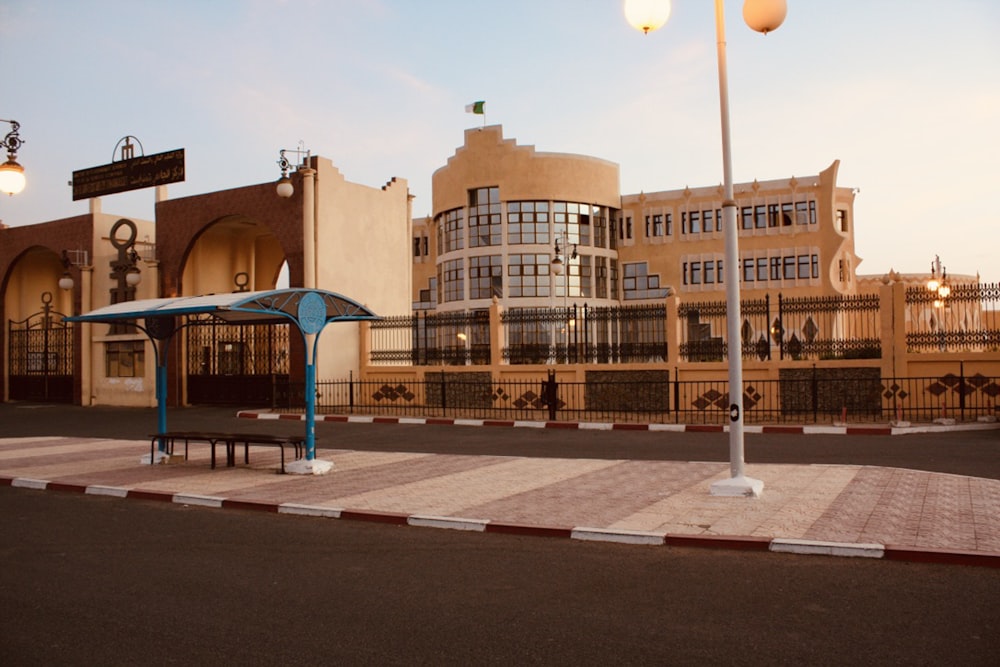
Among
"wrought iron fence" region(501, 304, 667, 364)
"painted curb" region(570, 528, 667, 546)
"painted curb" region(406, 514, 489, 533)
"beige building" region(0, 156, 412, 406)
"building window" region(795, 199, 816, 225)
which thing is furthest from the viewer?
"building window" region(795, 199, 816, 225)

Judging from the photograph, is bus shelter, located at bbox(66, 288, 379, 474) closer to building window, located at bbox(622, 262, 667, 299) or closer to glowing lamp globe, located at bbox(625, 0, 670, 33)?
glowing lamp globe, located at bbox(625, 0, 670, 33)

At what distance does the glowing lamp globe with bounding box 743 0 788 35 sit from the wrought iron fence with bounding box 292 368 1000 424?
37.7 feet

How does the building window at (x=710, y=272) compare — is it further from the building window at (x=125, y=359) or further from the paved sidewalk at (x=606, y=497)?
the paved sidewalk at (x=606, y=497)

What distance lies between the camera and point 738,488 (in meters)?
9.45

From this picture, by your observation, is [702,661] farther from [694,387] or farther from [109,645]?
[694,387]

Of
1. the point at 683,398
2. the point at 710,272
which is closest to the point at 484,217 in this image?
the point at 710,272

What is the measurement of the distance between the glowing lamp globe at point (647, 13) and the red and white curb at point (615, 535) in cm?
530

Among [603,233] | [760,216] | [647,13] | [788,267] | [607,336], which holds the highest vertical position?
[760,216]

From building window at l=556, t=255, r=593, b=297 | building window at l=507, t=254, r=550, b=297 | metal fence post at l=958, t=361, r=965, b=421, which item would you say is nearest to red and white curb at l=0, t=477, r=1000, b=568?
metal fence post at l=958, t=361, r=965, b=421

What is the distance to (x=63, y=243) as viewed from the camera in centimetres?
3406

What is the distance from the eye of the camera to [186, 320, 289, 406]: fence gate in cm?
2945

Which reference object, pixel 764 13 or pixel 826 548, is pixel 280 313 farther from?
pixel 826 548

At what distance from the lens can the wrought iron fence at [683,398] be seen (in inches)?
780

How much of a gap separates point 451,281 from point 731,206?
41878 millimetres
